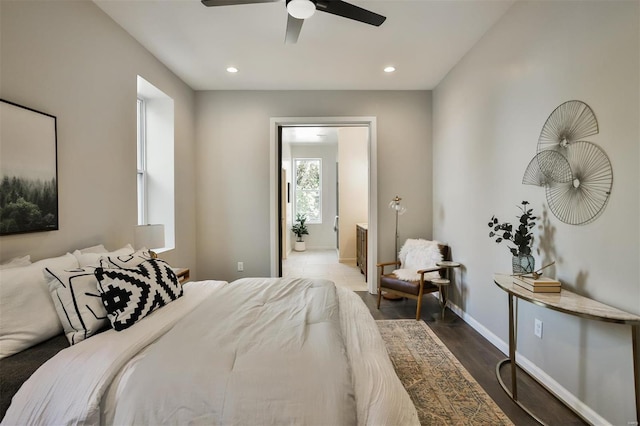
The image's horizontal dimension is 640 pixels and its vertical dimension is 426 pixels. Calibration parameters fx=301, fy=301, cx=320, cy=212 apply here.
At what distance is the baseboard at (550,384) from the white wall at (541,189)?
0.01m

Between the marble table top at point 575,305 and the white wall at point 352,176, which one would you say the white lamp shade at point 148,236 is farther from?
the white wall at point 352,176

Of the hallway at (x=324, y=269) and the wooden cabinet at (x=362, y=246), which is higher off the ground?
the wooden cabinet at (x=362, y=246)

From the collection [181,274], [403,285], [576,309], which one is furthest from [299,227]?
[576,309]

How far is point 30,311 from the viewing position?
4.72ft

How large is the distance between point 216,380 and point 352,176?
5.72 m

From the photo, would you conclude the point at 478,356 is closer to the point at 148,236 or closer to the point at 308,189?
the point at 148,236

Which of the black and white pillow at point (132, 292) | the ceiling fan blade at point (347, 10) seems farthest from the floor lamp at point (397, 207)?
the black and white pillow at point (132, 292)

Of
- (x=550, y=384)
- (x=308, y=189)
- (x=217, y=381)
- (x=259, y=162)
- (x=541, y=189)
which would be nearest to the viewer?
(x=217, y=381)

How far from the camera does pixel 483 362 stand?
7.86 feet

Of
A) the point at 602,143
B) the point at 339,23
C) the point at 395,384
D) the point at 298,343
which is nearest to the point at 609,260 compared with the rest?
the point at 602,143

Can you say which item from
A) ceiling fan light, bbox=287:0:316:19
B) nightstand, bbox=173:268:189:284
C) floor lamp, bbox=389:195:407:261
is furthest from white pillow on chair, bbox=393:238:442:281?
ceiling fan light, bbox=287:0:316:19

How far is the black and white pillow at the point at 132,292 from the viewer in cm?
155

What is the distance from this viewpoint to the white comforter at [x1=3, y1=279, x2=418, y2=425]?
109 cm

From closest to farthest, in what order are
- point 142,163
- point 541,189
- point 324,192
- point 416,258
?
1. point 541,189
2. point 142,163
3. point 416,258
4. point 324,192
